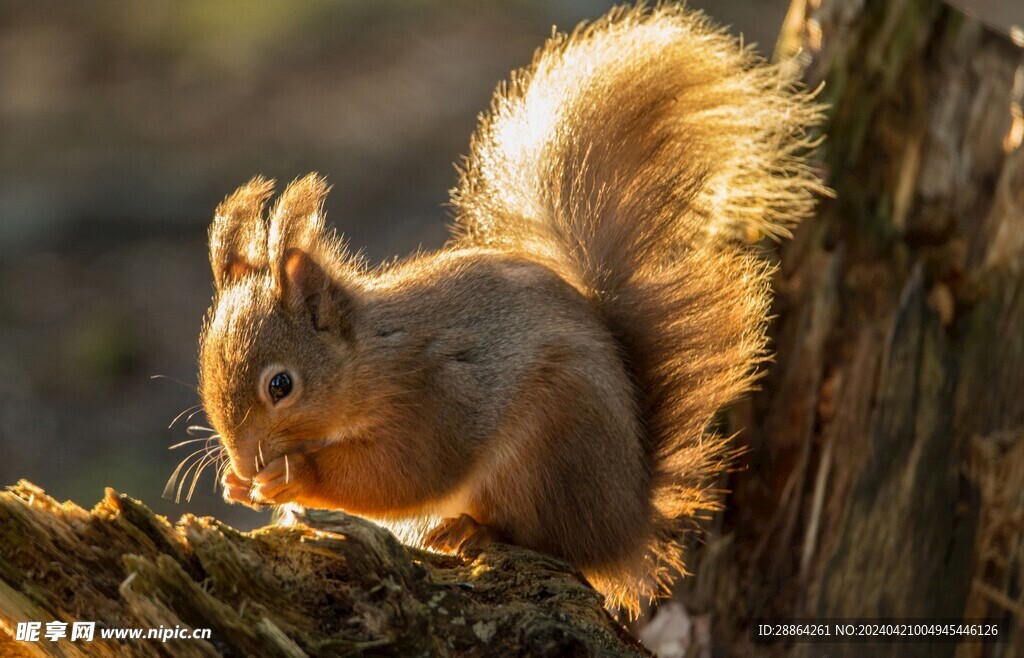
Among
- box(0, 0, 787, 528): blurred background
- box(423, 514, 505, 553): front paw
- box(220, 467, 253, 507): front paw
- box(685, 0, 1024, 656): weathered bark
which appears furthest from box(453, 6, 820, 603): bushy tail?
box(0, 0, 787, 528): blurred background

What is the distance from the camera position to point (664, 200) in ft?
7.15

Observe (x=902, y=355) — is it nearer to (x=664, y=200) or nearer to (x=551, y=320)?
(x=664, y=200)

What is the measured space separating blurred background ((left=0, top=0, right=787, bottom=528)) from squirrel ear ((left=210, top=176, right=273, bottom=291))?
233 centimetres

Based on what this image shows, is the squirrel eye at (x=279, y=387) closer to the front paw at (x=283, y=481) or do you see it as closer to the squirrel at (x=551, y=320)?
the squirrel at (x=551, y=320)

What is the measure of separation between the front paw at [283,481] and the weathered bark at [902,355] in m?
1.06

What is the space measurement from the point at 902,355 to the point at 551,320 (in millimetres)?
910

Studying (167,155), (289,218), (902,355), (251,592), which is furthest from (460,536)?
(167,155)

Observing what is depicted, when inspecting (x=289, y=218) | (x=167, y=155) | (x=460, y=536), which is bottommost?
(x=460, y=536)

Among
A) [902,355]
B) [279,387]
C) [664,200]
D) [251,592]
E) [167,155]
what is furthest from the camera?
[167,155]

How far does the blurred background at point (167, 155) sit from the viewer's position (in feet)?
15.5

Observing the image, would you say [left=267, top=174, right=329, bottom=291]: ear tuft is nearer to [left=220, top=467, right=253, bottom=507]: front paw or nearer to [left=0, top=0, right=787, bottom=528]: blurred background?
[left=220, top=467, right=253, bottom=507]: front paw

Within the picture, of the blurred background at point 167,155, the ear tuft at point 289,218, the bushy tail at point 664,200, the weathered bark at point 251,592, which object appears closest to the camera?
the weathered bark at point 251,592

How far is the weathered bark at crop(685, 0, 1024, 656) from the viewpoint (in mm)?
2428

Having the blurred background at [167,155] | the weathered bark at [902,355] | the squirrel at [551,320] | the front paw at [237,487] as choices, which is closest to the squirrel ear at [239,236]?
the squirrel at [551,320]
